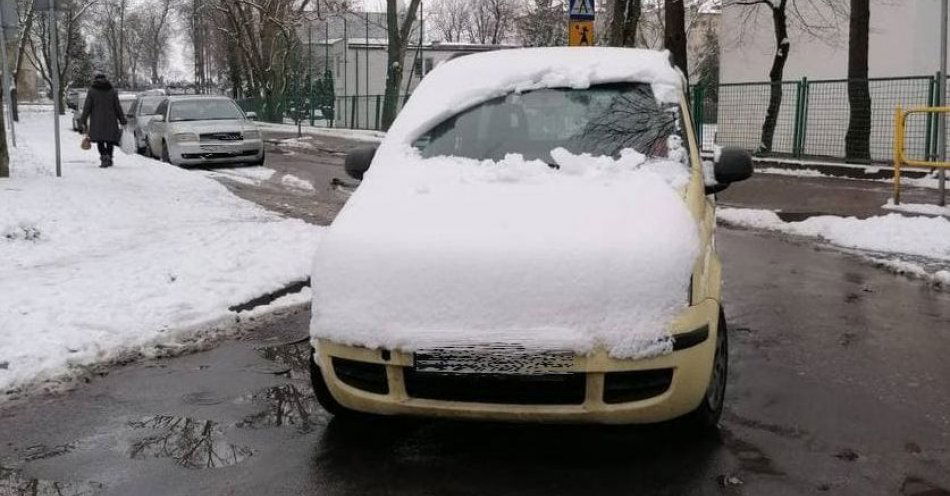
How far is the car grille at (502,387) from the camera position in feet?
11.2

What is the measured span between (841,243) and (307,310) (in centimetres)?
627

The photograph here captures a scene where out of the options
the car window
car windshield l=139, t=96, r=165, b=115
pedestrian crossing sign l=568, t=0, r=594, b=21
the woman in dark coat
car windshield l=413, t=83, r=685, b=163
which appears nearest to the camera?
car windshield l=413, t=83, r=685, b=163

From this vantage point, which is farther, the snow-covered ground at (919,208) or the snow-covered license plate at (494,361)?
the snow-covered ground at (919,208)

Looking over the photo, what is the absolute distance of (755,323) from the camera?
20.5 ft

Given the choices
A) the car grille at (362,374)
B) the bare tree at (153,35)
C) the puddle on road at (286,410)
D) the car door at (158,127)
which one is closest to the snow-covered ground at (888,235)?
the puddle on road at (286,410)

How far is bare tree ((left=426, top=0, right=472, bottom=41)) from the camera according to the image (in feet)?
291

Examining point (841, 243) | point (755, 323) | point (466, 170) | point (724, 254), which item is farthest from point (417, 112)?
point (841, 243)

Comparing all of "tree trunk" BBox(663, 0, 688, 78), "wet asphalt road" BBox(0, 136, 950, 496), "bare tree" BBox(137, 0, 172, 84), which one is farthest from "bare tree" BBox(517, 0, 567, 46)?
"wet asphalt road" BBox(0, 136, 950, 496)

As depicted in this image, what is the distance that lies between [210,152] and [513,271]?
55.1 feet

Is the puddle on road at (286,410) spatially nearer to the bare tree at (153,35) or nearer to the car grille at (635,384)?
the car grille at (635,384)

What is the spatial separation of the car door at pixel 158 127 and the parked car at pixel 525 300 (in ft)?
55.8

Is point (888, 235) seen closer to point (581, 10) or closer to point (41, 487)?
point (581, 10)

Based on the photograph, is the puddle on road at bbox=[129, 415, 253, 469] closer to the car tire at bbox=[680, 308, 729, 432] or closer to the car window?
the car tire at bbox=[680, 308, 729, 432]

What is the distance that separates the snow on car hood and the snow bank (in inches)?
243
